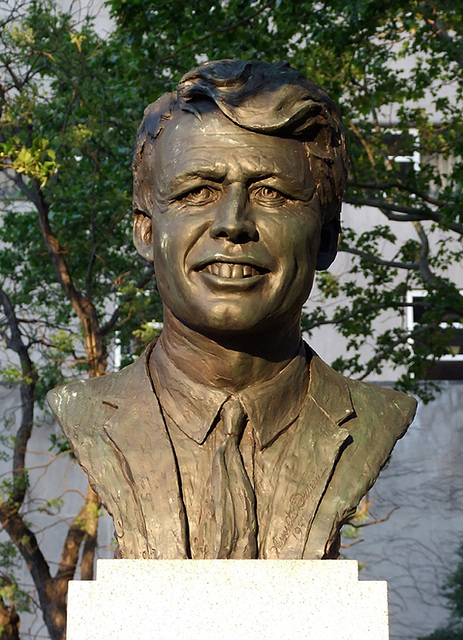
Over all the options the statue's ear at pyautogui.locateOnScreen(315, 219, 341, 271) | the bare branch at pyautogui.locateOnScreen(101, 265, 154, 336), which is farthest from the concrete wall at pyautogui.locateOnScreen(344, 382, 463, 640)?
the statue's ear at pyautogui.locateOnScreen(315, 219, 341, 271)

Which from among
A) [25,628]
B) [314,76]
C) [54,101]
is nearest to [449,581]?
[25,628]

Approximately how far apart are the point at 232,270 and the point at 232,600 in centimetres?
95

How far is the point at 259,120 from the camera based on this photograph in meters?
3.01

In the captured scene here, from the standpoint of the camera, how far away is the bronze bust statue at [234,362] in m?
2.98

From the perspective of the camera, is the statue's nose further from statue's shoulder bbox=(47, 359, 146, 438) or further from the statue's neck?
statue's shoulder bbox=(47, 359, 146, 438)

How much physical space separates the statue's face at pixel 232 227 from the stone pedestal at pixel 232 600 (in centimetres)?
71

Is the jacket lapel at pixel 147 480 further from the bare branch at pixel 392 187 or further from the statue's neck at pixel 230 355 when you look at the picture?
the bare branch at pixel 392 187

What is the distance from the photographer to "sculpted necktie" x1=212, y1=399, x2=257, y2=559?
9.70ft

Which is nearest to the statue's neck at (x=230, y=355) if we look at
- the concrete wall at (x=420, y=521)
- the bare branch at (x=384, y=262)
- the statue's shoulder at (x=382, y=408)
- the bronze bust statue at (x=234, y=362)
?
the bronze bust statue at (x=234, y=362)

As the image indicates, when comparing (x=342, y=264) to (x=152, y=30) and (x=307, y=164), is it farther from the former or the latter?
(x=307, y=164)

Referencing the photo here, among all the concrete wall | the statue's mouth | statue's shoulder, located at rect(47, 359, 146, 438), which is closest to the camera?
the statue's mouth

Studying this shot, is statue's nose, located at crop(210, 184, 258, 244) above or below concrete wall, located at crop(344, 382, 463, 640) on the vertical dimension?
below

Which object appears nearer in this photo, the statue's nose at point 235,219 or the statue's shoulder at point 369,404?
the statue's nose at point 235,219

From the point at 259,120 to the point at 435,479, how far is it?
30.0 feet
